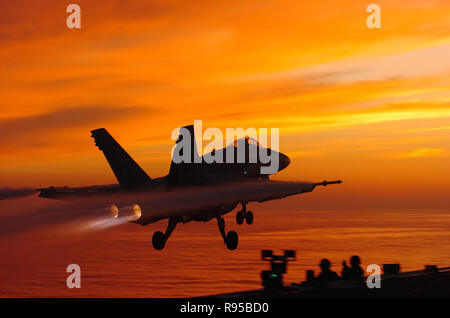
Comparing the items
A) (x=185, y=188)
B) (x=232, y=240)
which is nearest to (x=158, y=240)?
(x=185, y=188)

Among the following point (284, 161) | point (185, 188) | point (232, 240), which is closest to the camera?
point (185, 188)

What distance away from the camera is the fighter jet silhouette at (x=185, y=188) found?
4022 centimetres

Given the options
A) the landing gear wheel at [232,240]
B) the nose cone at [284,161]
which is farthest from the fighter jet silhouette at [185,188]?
the nose cone at [284,161]

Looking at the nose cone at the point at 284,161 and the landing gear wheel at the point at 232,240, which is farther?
the nose cone at the point at 284,161

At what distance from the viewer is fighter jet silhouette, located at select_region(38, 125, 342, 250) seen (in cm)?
4022

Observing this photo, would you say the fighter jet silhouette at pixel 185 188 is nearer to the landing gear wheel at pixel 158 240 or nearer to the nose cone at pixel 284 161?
the landing gear wheel at pixel 158 240

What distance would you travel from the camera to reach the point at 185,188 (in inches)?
1614

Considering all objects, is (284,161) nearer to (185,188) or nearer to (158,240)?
(185,188)

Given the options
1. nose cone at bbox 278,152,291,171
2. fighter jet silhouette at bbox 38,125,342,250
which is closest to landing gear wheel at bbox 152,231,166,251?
fighter jet silhouette at bbox 38,125,342,250

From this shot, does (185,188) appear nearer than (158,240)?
Yes
